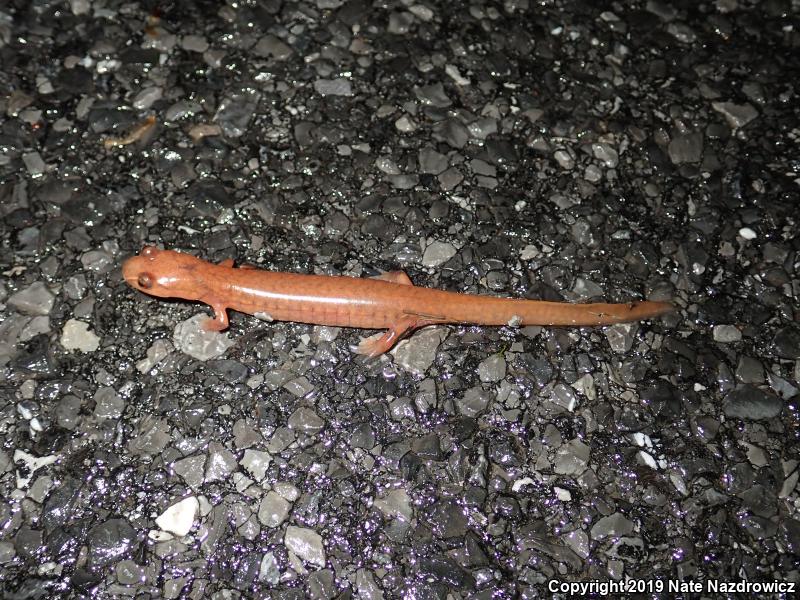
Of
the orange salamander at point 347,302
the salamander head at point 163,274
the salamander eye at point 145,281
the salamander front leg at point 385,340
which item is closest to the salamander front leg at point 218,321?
the orange salamander at point 347,302

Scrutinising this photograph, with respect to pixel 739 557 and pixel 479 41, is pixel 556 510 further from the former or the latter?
pixel 479 41

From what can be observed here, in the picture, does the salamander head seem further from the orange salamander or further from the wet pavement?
the wet pavement

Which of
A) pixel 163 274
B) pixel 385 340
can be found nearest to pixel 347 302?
pixel 385 340

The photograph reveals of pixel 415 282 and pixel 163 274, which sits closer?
pixel 163 274

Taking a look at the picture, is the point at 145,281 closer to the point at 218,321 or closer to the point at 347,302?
the point at 218,321

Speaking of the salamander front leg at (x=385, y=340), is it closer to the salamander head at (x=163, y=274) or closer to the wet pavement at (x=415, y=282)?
the wet pavement at (x=415, y=282)

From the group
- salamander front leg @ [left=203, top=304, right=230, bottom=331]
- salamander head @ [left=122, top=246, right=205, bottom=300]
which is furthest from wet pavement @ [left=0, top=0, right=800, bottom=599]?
salamander head @ [left=122, top=246, right=205, bottom=300]

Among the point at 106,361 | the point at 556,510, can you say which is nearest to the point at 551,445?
the point at 556,510
